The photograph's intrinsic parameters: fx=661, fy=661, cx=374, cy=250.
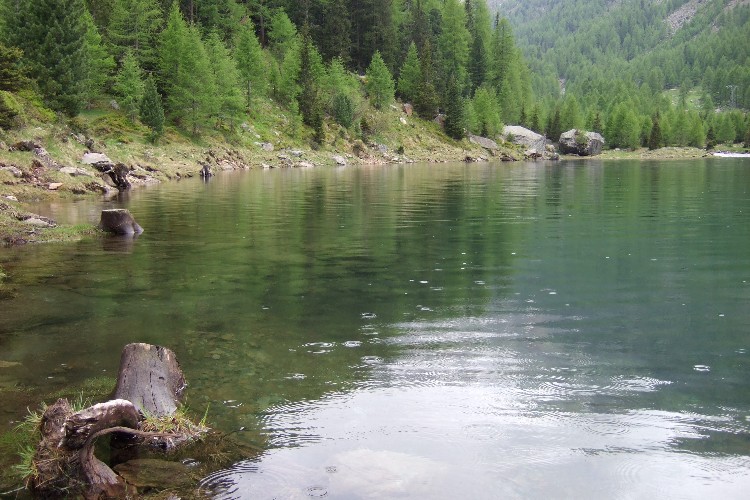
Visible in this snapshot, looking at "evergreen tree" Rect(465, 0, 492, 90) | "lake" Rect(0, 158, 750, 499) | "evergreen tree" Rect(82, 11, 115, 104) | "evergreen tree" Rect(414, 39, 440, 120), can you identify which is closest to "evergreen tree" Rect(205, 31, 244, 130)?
"evergreen tree" Rect(82, 11, 115, 104)

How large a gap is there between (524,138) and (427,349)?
381 feet

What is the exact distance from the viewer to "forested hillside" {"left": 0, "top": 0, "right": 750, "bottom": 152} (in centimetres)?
5031

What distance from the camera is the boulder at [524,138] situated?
120m

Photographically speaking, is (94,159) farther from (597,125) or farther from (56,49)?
(597,125)

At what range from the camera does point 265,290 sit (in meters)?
13.4

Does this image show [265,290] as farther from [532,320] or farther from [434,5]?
[434,5]

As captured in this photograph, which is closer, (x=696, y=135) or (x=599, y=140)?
(x=599, y=140)

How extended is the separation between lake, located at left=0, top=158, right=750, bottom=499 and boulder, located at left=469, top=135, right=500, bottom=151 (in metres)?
91.9

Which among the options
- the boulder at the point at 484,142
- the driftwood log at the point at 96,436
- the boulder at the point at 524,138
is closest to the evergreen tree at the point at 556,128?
the boulder at the point at 524,138

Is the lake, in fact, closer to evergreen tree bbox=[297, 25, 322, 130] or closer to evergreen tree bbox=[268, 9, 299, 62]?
evergreen tree bbox=[297, 25, 322, 130]

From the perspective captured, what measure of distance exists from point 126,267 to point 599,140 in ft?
448

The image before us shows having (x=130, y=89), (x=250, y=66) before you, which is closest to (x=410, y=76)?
(x=250, y=66)

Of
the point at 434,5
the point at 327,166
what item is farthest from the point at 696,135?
the point at 327,166

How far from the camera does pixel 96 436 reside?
5719 mm
